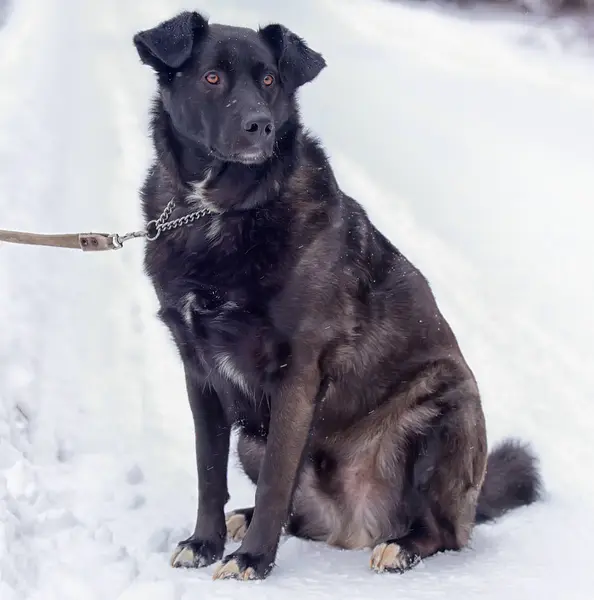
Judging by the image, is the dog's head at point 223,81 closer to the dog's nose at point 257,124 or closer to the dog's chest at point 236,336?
the dog's nose at point 257,124

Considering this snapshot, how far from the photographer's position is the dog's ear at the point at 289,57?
3309 millimetres

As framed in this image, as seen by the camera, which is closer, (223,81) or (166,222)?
(223,81)

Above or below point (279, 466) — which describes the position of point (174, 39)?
above

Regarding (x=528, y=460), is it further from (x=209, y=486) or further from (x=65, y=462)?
(x=65, y=462)

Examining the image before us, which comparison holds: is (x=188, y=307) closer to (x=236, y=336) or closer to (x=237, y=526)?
(x=236, y=336)

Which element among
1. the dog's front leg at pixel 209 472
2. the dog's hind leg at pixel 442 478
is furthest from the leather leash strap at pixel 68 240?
the dog's hind leg at pixel 442 478

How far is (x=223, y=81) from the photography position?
125 inches

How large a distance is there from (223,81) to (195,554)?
1.76m

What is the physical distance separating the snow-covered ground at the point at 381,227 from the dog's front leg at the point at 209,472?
0.46ft

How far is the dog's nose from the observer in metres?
3.01

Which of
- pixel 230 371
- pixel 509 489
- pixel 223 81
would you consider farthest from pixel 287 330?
pixel 509 489

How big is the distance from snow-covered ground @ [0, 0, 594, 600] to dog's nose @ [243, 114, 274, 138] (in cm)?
155

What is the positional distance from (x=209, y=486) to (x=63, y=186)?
4.77 m

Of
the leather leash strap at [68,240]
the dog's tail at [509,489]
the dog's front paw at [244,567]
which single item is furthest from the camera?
the dog's tail at [509,489]
